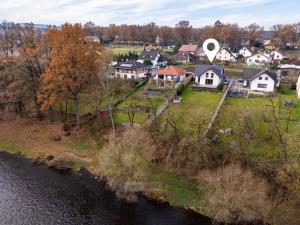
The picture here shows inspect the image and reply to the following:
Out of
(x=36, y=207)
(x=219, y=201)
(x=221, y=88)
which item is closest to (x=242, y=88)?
(x=221, y=88)

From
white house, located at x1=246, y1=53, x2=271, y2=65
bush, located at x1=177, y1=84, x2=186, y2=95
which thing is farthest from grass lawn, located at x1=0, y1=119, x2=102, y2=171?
white house, located at x1=246, y1=53, x2=271, y2=65

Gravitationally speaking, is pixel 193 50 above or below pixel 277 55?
above

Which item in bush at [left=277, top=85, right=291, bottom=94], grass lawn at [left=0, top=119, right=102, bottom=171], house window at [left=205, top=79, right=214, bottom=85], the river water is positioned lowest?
the river water

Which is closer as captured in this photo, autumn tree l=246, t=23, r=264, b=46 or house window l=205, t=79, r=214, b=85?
house window l=205, t=79, r=214, b=85

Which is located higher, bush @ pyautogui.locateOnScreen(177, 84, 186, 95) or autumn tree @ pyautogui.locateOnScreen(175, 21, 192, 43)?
autumn tree @ pyautogui.locateOnScreen(175, 21, 192, 43)

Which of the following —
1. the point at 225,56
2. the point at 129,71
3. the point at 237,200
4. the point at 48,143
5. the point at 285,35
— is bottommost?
the point at 48,143

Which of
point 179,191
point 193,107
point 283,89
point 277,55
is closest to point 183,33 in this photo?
point 277,55

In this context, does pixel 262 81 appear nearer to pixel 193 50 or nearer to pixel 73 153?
pixel 73 153

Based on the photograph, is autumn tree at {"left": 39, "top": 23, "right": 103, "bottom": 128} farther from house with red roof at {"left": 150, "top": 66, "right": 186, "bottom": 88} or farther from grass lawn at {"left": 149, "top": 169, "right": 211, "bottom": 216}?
house with red roof at {"left": 150, "top": 66, "right": 186, "bottom": 88}
